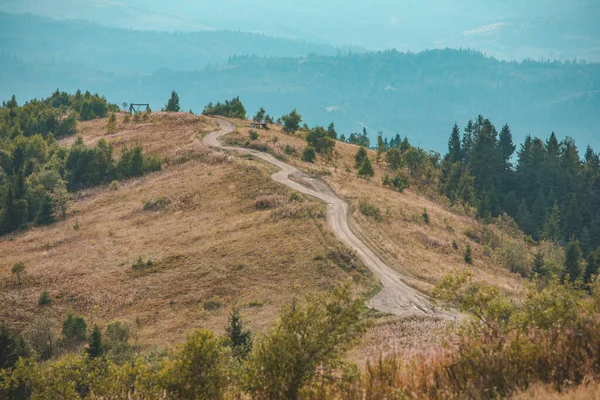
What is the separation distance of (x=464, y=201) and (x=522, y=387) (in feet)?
345

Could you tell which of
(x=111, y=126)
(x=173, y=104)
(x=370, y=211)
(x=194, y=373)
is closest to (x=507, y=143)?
(x=173, y=104)

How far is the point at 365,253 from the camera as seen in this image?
55406 millimetres

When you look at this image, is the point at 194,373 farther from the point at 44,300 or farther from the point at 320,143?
the point at 320,143

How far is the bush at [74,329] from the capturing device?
43.4 m

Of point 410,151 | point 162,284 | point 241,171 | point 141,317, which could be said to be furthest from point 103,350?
point 410,151

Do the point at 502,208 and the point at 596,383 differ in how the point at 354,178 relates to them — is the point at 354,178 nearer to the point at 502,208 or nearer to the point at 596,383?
the point at 502,208

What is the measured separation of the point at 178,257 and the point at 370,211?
26.3 meters

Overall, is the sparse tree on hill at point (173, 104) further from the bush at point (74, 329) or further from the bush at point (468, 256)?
the bush at point (74, 329)

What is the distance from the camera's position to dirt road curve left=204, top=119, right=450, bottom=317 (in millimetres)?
44062

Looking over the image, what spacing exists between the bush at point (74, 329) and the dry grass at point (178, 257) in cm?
172

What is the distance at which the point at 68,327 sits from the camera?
43969 mm

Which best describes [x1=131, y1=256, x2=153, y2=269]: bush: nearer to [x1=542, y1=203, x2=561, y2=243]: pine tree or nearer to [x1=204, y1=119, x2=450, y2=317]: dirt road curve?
[x1=204, y1=119, x2=450, y2=317]: dirt road curve

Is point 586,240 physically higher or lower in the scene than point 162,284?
lower

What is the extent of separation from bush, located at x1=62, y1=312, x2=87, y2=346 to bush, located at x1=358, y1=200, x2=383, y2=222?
121ft
